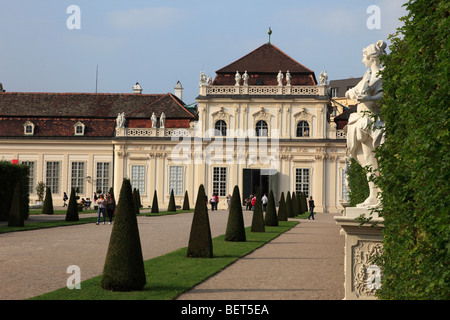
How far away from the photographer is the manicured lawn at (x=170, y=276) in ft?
27.1

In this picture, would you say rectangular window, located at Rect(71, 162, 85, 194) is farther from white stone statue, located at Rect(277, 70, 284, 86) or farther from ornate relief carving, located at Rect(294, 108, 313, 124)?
ornate relief carving, located at Rect(294, 108, 313, 124)

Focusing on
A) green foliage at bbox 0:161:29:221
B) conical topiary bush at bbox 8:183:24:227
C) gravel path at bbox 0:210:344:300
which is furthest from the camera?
green foliage at bbox 0:161:29:221

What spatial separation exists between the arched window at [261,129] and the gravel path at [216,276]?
79.1 feet

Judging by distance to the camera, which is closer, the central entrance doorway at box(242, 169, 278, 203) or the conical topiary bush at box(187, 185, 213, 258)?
the conical topiary bush at box(187, 185, 213, 258)

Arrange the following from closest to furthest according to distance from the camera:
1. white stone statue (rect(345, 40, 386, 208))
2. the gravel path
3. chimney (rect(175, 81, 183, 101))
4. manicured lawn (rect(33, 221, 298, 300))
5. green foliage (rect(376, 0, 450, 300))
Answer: green foliage (rect(376, 0, 450, 300)) → white stone statue (rect(345, 40, 386, 208)) → manicured lawn (rect(33, 221, 298, 300)) → the gravel path → chimney (rect(175, 81, 183, 101))

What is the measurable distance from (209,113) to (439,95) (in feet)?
130

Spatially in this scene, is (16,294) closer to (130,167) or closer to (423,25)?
(423,25)

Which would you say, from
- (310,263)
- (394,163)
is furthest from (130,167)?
(394,163)

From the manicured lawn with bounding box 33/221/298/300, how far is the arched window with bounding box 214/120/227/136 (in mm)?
27895

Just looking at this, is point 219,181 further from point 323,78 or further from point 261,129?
point 323,78

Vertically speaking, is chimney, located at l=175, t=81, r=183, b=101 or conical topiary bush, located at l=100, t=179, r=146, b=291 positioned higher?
chimney, located at l=175, t=81, r=183, b=101

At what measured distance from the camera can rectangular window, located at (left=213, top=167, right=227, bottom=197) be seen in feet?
145

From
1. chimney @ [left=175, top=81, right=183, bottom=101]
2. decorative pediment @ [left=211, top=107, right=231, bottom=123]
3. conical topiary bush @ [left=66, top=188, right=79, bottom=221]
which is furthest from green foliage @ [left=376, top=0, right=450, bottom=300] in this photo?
chimney @ [left=175, top=81, right=183, bottom=101]

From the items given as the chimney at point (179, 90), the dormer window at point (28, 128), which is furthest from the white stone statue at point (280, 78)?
the dormer window at point (28, 128)
